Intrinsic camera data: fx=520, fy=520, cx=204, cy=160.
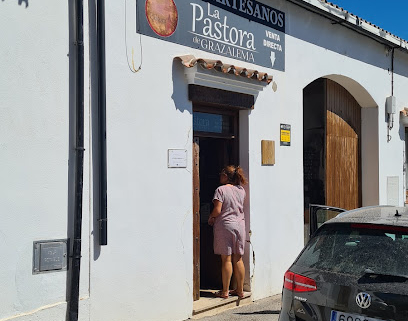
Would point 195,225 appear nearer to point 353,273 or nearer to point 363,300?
point 353,273

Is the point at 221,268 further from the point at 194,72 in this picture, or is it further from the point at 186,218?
the point at 194,72

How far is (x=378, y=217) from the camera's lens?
4234 millimetres

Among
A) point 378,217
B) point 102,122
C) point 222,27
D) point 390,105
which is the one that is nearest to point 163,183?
point 102,122

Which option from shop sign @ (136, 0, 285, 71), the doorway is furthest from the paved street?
shop sign @ (136, 0, 285, 71)

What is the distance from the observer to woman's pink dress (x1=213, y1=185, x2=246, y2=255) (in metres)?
6.57

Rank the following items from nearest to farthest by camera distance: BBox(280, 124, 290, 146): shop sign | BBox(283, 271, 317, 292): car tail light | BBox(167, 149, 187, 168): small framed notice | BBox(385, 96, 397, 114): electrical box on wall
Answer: BBox(283, 271, 317, 292): car tail light → BBox(167, 149, 187, 168): small framed notice → BBox(280, 124, 290, 146): shop sign → BBox(385, 96, 397, 114): electrical box on wall

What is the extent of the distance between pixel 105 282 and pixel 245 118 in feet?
10.1

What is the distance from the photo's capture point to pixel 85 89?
516 cm

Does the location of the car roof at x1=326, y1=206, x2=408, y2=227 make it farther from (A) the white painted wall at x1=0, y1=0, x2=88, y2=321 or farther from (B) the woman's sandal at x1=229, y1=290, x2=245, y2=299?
(B) the woman's sandal at x1=229, y1=290, x2=245, y2=299

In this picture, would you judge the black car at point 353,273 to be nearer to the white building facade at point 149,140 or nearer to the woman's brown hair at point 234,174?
the white building facade at point 149,140

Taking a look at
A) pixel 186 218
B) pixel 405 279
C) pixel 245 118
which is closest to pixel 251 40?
pixel 245 118

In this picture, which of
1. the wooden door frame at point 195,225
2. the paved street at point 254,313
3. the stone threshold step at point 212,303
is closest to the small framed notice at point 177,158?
the wooden door frame at point 195,225

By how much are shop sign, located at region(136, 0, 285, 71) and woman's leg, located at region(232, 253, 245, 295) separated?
2.66 metres

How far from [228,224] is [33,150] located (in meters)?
2.76
